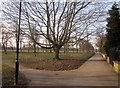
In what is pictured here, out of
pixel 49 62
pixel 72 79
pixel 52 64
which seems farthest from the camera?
pixel 49 62

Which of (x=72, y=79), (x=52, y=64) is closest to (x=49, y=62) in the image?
(x=52, y=64)

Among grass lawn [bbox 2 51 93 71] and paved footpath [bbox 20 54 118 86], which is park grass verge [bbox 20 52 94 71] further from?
paved footpath [bbox 20 54 118 86]

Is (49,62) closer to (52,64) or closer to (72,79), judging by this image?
(52,64)

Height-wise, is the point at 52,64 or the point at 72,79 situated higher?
the point at 52,64

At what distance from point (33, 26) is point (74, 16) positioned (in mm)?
4884

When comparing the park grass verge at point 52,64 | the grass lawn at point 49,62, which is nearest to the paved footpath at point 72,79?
the park grass verge at point 52,64

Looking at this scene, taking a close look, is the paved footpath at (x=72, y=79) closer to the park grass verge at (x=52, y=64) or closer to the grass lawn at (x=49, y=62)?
the park grass verge at (x=52, y=64)

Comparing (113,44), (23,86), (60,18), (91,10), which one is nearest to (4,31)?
(60,18)

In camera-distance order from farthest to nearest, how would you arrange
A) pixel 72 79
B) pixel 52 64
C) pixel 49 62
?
pixel 49 62, pixel 52 64, pixel 72 79

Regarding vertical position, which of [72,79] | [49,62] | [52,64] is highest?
[49,62]

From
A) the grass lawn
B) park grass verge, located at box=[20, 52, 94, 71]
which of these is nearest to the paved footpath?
park grass verge, located at box=[20, 52, 94, 71]

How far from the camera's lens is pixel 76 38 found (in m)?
33.8

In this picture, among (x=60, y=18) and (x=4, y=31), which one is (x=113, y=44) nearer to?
(x=60, y=18)

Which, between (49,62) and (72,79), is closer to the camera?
(72,79)
